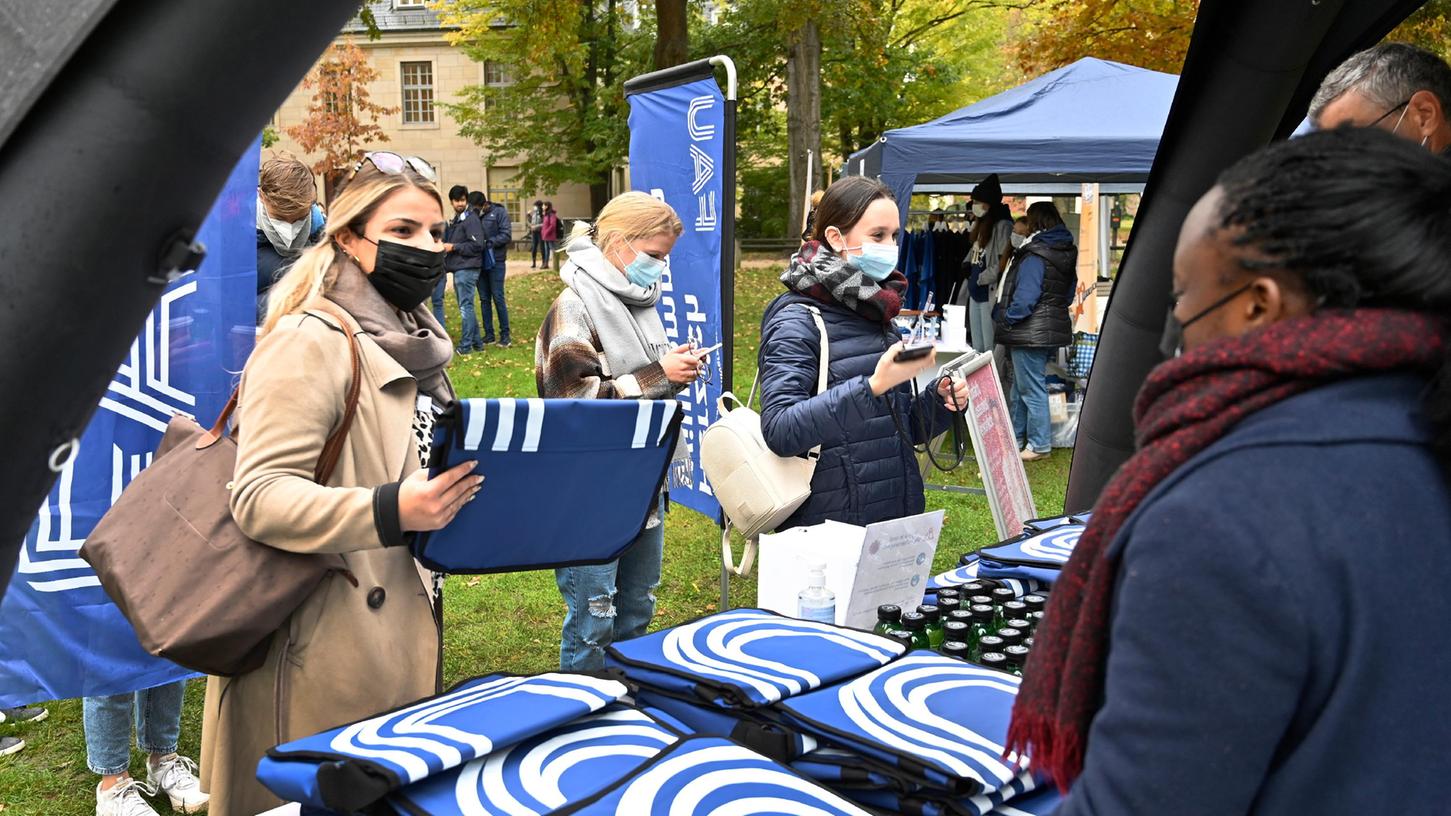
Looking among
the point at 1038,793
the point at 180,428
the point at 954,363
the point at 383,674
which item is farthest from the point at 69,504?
the point at 1038,793

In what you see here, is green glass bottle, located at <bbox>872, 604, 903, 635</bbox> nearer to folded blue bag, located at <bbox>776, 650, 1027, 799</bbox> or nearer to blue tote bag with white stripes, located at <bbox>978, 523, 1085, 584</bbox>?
blue tote bag with white stripes, located at <bbox>978, 523, 1085, 584</bbox>

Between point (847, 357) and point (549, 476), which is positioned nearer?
point (549, 476)

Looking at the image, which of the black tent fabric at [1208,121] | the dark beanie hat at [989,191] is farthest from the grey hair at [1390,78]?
the dark beanie hat at [989,191]

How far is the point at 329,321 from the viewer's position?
90.4 inches

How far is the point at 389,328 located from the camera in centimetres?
243

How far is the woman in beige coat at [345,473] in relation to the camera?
2160 millimetres

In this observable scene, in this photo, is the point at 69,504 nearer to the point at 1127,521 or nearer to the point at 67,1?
the point at 67,1

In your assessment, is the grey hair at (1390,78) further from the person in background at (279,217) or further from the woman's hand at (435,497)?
the person in background at (279,217)

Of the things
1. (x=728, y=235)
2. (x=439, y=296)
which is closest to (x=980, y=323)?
(x=439, y=296)

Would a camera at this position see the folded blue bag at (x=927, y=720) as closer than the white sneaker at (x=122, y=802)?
Yes

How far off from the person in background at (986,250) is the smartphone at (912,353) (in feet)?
27.7

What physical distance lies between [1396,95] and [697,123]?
3103 mm

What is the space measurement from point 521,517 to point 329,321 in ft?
2.03

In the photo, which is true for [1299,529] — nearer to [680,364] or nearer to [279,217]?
[680,364]
